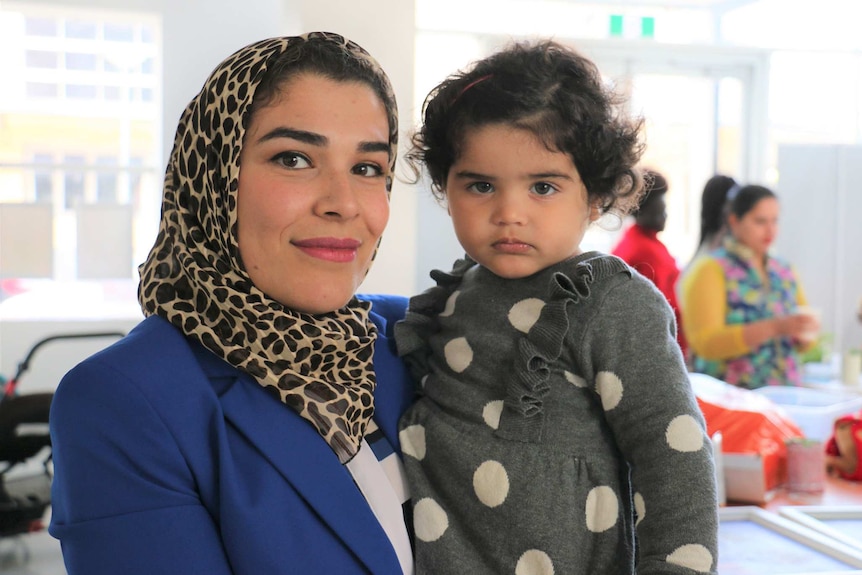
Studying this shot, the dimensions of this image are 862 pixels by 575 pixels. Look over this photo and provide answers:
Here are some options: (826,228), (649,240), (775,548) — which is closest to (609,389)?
(775,548)

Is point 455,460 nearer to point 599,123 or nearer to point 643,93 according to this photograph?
point 599,123

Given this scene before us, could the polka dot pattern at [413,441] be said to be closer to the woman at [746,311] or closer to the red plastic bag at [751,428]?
the red plastic bag at [751,428]

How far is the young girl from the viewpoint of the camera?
1241mm

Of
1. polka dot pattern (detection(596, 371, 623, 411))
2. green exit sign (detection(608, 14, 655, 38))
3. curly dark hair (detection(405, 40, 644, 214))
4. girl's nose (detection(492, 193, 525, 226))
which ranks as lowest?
polka dot pattern (detection(596, 371, 623, 411))

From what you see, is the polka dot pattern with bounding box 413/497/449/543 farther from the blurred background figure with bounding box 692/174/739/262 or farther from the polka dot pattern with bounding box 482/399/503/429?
the blurred background figure with bounding box 692/174/739/262

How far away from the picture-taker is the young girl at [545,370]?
1.24 meters

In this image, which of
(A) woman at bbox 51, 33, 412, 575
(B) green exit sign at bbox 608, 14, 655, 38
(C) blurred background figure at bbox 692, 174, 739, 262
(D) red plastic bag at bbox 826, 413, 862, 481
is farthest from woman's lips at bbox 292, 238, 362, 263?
(B) green exit sign at bbox 608, 14, 655, 38

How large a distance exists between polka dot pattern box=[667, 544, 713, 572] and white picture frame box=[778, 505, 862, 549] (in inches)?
33.6

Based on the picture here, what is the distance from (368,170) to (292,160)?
14 cm

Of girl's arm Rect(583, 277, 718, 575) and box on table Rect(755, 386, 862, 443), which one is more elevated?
girl's arm Rect(583, 277, 718, 575)

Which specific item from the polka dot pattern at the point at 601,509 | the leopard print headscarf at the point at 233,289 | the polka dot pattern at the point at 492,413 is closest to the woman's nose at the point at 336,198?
the leopard print headscarf at the point at 233,289

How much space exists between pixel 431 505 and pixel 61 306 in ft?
17.6

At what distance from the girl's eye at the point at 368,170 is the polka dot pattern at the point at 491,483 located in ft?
1.59

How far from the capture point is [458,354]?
1.44 meters
